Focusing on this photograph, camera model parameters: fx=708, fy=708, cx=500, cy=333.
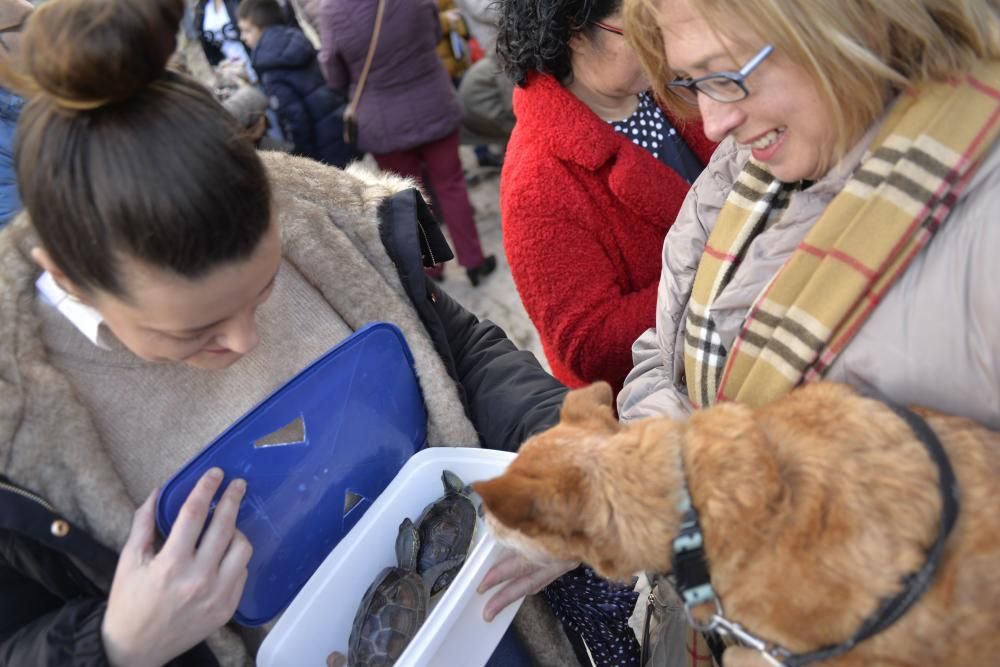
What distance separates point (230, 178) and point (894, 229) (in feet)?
4.03

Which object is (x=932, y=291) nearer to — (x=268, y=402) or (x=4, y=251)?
(x=268, y=402)

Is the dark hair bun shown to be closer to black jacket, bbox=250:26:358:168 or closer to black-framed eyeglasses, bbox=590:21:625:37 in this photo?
black-framed eyeglasses, bbox=590:21:625:37

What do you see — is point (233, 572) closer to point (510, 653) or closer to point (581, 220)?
point (510, 653)

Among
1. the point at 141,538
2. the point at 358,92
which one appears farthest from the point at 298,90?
the point at 141,538

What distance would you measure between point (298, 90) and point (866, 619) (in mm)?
5589

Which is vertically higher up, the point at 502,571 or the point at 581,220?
the point at 581,220

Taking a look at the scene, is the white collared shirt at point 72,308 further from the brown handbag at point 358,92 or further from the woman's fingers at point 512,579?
the brown handbag at point 358,92

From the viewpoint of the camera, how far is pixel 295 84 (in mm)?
5727

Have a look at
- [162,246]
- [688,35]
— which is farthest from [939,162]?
[162,246]

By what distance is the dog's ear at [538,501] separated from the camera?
137 centimetres

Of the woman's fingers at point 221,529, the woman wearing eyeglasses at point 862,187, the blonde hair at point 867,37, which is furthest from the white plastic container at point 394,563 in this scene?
the blonde hair at point 867,37

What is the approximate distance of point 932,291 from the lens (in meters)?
1.31

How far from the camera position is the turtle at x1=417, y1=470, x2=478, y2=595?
1783 millimetres

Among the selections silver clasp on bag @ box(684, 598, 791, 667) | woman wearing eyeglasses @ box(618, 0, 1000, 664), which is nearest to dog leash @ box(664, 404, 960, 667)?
silver clasp on bag @ box(684, 598, 791, 667)
